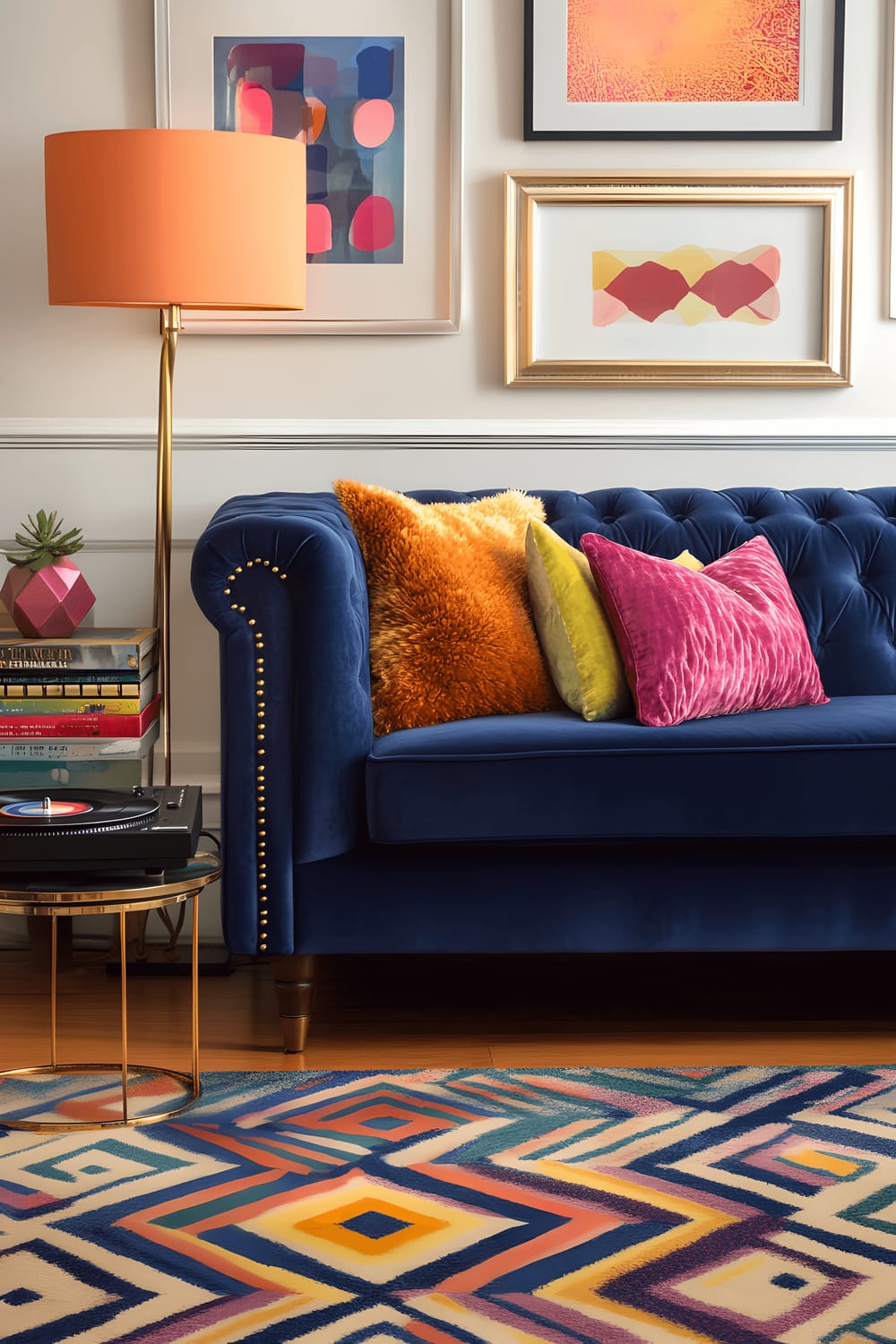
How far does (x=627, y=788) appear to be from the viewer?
2053 mm

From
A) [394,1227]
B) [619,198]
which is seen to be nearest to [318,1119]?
[394,1227]

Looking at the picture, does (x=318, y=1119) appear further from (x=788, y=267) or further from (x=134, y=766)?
(x=788, y=267)

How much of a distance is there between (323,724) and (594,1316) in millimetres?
962

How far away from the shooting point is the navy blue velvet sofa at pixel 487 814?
6.73 feet

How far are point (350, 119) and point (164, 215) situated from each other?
65 centimetres

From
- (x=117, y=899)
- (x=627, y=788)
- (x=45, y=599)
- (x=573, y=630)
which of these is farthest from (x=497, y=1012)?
(x=45, y=599)

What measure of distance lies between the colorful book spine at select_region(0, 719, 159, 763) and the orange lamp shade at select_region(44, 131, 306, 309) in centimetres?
81

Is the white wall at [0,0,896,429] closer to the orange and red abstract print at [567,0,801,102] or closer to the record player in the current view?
the orange and red abstract print at [567,0,801,102]

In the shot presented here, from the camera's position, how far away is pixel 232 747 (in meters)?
2.08

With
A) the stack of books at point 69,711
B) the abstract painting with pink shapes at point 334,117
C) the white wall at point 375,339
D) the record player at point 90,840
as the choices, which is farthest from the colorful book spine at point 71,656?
the abstract painting with pink shapes at point 334,117

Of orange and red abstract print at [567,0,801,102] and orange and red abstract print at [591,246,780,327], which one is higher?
orange and red abstract print at [567,0,801,102]

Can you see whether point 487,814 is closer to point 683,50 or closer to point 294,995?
point 294,995

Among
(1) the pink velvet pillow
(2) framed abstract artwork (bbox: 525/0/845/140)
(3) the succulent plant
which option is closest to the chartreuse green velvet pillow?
(1) the pink velvet pillow

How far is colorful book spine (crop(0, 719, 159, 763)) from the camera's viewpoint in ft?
7.88
